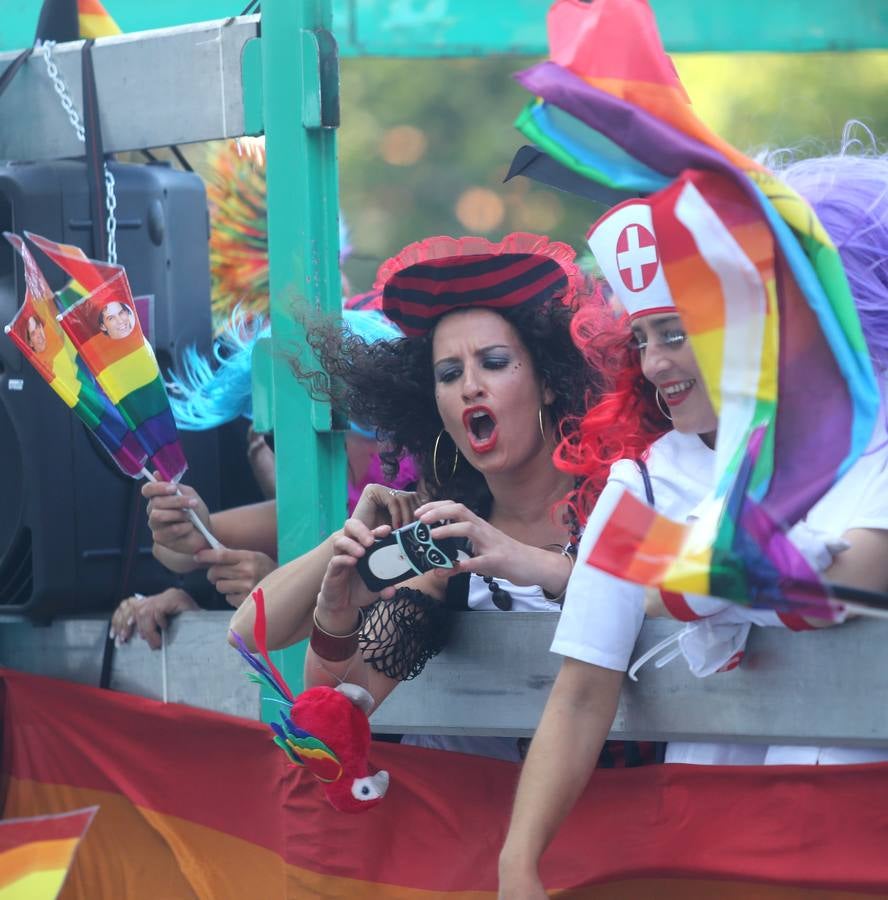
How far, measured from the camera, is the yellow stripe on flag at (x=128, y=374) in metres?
2.43

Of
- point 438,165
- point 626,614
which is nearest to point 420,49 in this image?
point 626,614

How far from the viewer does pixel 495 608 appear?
2207 millimetres

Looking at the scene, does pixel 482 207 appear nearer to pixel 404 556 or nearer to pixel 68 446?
pixel 68 446

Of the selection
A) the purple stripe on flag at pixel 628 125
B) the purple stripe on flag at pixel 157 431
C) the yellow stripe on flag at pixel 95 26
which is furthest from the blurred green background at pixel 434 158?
the purple stripe on flag at pixel 628 125

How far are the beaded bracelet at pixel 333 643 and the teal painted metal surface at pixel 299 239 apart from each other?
0.38m

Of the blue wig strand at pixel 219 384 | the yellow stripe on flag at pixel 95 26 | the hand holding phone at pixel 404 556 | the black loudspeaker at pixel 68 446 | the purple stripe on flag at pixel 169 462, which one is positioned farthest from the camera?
the yellow stripe on flag at pixel 95 26

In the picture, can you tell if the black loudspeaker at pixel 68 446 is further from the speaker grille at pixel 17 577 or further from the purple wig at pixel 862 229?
the purple wig at pixel 862 229

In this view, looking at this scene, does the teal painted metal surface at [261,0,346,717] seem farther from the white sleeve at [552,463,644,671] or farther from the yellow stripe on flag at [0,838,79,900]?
the white sleeve at [552,463,644,671]

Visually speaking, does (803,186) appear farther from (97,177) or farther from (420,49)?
(420,49)

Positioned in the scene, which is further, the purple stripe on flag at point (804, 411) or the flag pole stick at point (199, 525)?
the flag pole stick at point (199, 525)

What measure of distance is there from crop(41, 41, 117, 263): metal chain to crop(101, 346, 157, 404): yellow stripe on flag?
21.4 inches

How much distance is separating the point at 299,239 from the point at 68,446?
73 cm

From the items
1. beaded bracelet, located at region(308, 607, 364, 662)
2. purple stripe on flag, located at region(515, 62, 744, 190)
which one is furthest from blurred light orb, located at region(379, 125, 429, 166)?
purple stripe on flag, located at region(515, 62, 744, 190)

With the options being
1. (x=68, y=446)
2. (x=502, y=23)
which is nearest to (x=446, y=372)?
(x=68, y=446)
